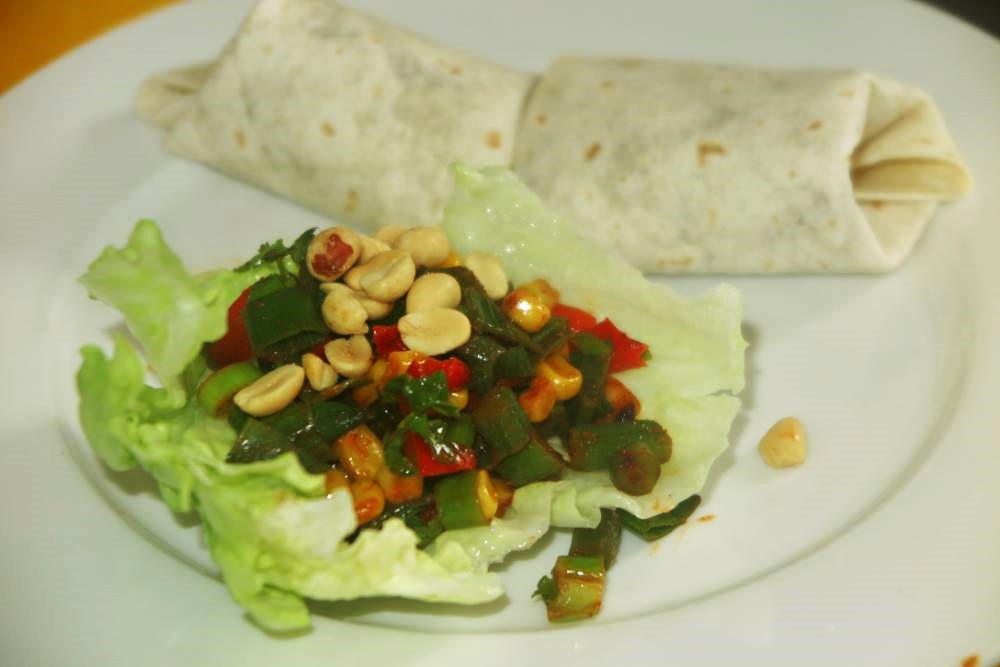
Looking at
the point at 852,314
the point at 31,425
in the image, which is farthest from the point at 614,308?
the point at 31,425

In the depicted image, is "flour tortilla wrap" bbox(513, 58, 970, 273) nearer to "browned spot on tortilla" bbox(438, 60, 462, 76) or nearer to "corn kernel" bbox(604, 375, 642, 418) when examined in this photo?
"browned spot on tortilla" bbox(438, 60, 462, 76)

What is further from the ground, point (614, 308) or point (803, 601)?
point (614, 308)

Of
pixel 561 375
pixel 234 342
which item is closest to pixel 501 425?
pixel 561 375

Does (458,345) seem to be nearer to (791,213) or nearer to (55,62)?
(791,213)

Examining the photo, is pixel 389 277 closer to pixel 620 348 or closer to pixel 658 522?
pixel 620 348

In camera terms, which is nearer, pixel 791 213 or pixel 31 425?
pixel 31 425

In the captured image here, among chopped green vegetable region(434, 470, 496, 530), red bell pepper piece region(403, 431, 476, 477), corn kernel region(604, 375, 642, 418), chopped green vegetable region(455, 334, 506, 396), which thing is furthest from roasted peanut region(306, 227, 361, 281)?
corn kernel region(604, 375, 642, 418)

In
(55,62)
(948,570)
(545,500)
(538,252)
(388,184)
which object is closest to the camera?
(948,570)

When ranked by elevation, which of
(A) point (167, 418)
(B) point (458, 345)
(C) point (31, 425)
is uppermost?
(B) point (458, 345)
